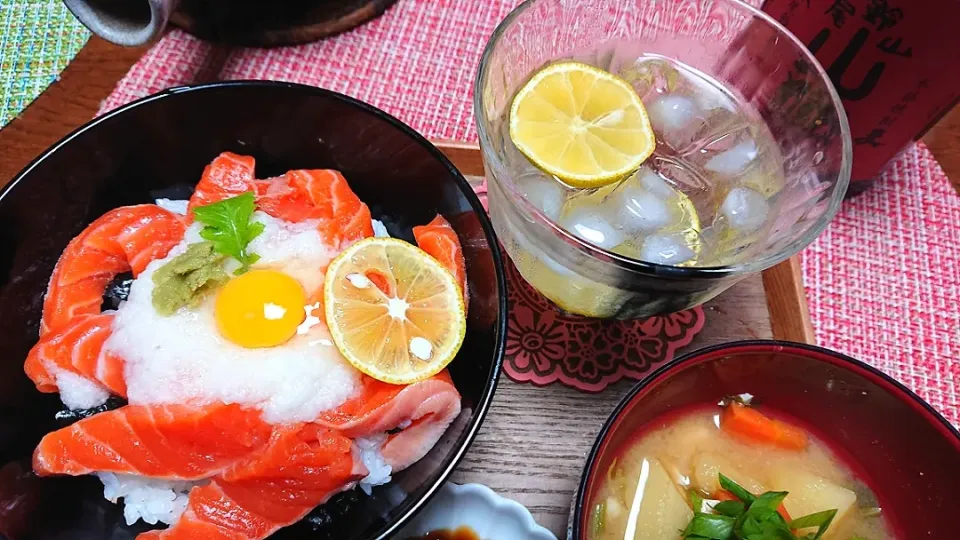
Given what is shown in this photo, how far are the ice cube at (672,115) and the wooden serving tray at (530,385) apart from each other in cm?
44

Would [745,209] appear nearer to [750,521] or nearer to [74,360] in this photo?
[750,521]

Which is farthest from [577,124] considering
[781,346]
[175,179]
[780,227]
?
[175,179]

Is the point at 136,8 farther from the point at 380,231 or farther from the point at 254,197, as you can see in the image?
the point at 380,231

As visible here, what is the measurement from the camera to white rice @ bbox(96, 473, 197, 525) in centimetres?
136

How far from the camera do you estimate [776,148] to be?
154cm

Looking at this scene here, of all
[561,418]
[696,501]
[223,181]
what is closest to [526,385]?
[561,418]

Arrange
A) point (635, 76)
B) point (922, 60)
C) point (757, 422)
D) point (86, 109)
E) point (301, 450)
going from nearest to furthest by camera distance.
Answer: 1. point (301, 450)
2. point (757, 422)
3. point (922, 60)
4. point (635, 76)
5. point (86, 109)

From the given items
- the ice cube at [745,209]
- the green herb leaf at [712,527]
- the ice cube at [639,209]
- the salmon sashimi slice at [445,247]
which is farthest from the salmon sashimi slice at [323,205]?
the green herb leaf at [712,527]

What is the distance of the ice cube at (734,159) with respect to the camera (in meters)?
1.56

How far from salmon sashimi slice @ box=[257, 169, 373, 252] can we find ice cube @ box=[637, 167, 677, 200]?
2.17 feet

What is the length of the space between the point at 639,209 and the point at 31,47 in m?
1.93

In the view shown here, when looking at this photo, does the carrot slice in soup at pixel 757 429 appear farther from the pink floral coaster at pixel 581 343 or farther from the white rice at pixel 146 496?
the white rice at pixel 146 496

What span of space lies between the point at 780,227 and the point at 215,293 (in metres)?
1.24

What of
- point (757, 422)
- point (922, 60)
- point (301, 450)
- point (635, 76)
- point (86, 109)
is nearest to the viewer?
point (301, 450)
